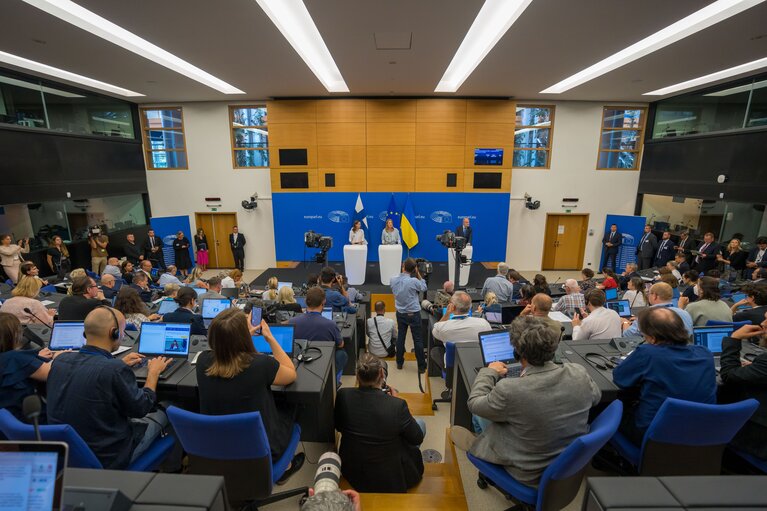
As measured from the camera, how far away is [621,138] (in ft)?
33.7

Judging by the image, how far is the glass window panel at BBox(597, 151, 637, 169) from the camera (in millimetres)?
10328

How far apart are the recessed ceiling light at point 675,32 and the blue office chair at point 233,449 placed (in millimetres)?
6735

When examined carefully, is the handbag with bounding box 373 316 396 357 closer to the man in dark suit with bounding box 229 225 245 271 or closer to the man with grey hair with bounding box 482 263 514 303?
the man with grey hair with bounding box 482 263 514 303

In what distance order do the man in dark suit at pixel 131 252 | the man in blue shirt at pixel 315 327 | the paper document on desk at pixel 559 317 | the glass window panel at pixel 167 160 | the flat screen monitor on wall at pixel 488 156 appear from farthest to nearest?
1. the glass window panel at pixel 167 160
2. the flat screen monitor on wall at pixel 488 156
3. the man in dark suit at pixel 131 252
4. the paper document on desk at pixel 559 317
5. the man in blue shirt at pixel 315 327

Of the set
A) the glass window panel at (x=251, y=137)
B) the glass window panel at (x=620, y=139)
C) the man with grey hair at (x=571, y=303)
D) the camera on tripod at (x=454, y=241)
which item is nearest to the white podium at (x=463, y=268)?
the camera on tripod at (x=454, y=241)

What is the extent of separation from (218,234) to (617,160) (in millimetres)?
11750

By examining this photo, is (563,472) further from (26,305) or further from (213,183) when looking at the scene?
(213,183)

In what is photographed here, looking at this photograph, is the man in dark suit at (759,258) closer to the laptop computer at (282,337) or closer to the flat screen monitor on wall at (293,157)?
the laptop computer at (282,337)

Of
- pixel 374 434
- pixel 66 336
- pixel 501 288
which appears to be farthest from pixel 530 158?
pixel 66 336

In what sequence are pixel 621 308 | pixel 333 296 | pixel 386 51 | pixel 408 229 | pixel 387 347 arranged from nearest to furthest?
pixel 621 308, pixel 333 296, pixel 387 347, pixel 386 51, pixel 408 229

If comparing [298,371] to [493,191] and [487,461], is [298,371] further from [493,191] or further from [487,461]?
[493,191]

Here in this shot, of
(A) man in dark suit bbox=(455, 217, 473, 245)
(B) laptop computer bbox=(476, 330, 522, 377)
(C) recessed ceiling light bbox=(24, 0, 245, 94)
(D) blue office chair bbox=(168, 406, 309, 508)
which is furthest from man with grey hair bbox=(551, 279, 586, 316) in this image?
(C) recessed ceiling light bbox=(24, 0, 245, 94)

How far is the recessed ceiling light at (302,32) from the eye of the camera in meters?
4.82

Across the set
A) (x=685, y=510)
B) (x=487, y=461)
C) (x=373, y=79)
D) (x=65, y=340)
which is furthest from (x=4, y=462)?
(x=373, y=79)
